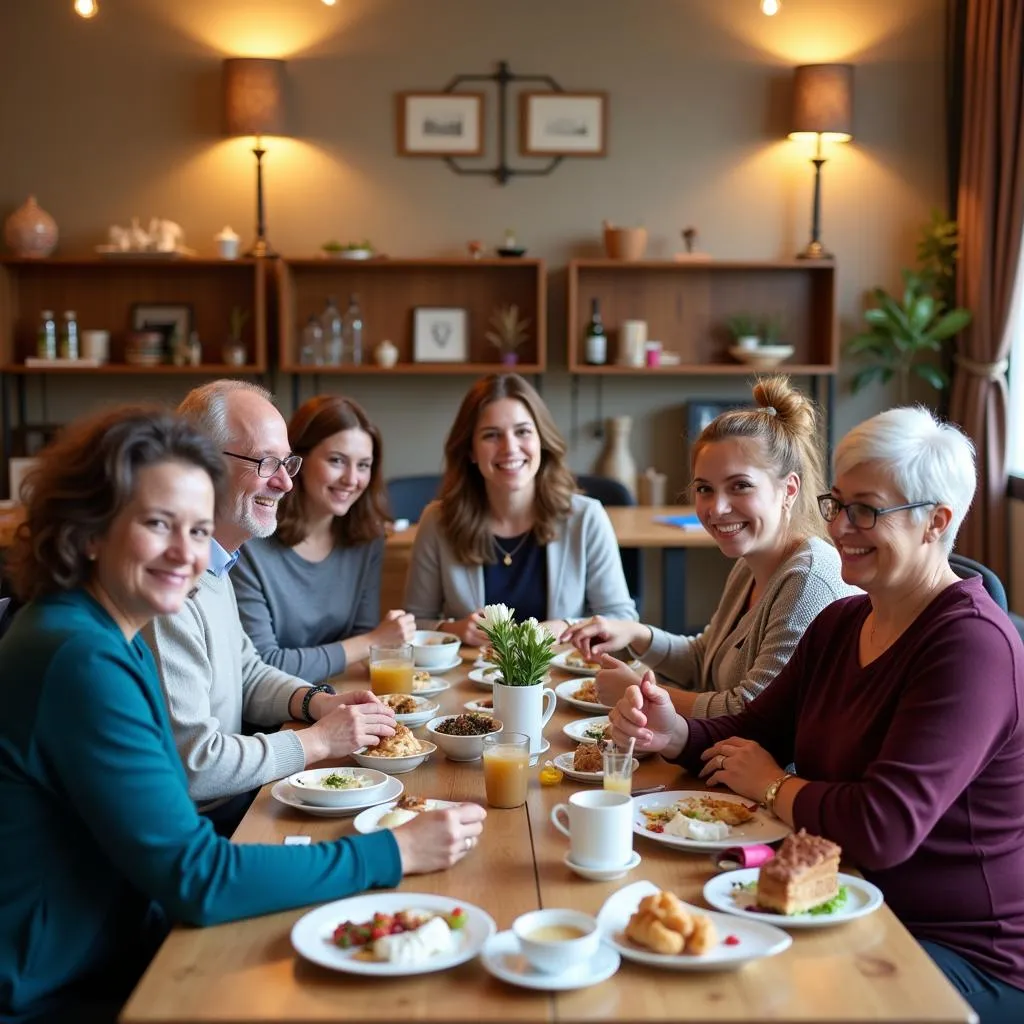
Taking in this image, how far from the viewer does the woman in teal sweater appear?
1426mm

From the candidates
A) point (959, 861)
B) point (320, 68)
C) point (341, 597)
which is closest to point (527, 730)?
point (959, 861)

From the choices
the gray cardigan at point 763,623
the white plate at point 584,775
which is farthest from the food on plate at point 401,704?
the gray cardigan at point 763,623

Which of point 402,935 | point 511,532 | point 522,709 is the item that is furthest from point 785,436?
point 402,935

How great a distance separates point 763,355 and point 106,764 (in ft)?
14.1

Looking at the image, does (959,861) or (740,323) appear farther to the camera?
(740,323)

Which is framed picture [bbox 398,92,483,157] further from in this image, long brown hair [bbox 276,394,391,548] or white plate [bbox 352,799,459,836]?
white plate [bbox 352,799,459,836]

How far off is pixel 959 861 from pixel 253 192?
455 centimetres

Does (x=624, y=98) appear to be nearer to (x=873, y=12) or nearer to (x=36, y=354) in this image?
(x=873, y=12)

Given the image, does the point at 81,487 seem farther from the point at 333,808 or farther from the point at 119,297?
the point at 119,297

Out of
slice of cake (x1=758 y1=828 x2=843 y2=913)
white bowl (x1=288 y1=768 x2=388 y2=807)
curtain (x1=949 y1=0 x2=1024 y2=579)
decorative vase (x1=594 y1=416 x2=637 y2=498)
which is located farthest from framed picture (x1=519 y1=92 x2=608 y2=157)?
slice of cake (x1=758 y1=828 x2=843 y2=913)

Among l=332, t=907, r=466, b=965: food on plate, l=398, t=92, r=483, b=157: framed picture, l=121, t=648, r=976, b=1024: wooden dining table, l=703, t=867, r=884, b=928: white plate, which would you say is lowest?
l=121, t=648, r=976, b=1024: wooden dining table

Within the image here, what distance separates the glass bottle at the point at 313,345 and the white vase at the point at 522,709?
356 centimetres

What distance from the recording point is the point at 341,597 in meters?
3.12

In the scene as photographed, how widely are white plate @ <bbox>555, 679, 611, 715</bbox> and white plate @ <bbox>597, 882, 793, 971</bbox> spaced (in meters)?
0.88
